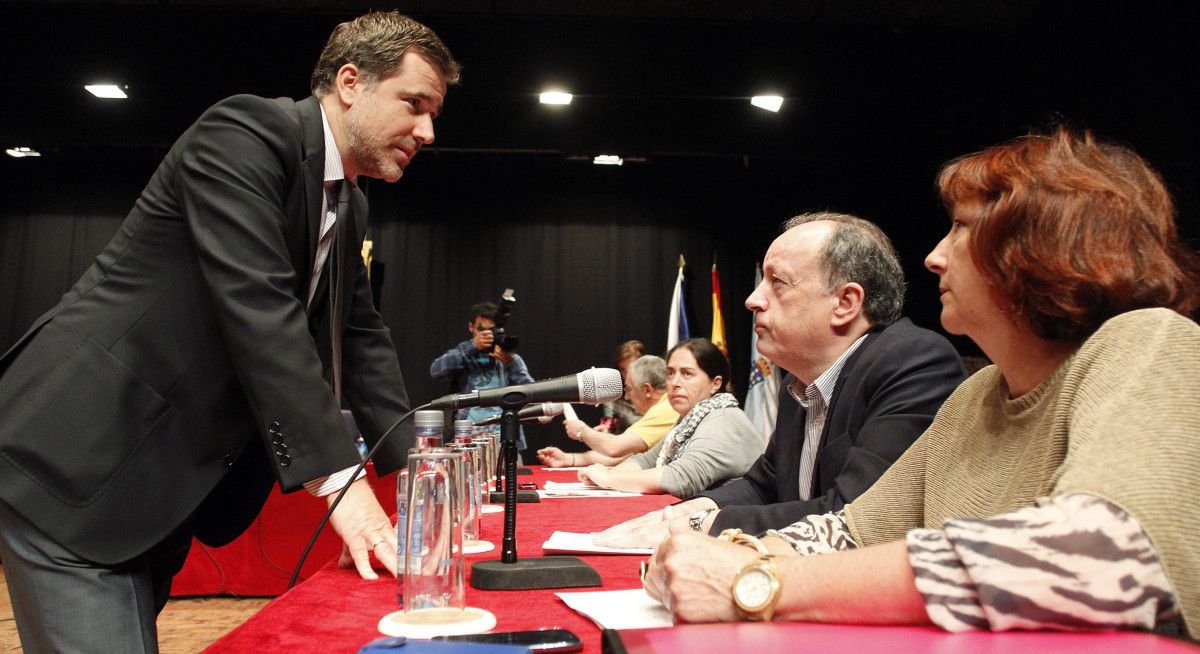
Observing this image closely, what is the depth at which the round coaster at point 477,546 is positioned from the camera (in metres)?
1.28

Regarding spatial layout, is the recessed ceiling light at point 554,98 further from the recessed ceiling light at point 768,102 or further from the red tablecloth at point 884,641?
the red tablecloth at point 884,641

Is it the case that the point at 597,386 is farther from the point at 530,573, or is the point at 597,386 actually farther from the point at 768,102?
the point at 768,102

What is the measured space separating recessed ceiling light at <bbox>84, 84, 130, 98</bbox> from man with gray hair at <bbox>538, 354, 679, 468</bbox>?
3595 millimetres

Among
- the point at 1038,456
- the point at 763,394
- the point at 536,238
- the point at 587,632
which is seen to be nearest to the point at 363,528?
the point at 587,632

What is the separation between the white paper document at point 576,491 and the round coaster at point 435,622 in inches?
55.7

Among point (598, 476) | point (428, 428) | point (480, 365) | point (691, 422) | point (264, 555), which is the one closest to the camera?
point (428, 428)

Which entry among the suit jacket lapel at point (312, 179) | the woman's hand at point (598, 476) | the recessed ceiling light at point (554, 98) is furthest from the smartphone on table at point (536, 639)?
the recessed ceiling light at point (554, 98)

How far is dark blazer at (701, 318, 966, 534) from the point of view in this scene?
4.09 feet

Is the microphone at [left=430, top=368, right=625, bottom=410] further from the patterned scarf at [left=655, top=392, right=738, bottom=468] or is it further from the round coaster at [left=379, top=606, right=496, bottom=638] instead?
the patterned scarf at [left=655, top=392, right=738, bottom=468]

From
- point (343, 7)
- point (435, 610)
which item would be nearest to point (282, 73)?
point (343, 7)

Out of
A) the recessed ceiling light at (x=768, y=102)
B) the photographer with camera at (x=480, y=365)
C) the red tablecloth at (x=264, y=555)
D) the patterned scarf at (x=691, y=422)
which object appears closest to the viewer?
the patterned scarf at (x=691, y=422)

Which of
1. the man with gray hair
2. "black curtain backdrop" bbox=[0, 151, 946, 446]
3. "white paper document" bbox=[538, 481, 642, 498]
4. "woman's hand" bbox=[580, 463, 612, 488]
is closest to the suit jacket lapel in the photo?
"white paper document" bbox=[538, 481, 642, 498]

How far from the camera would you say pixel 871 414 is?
1357 millimetres

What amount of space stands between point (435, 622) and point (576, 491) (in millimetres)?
1649
